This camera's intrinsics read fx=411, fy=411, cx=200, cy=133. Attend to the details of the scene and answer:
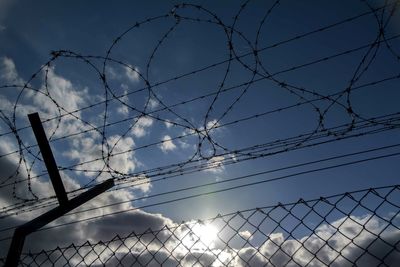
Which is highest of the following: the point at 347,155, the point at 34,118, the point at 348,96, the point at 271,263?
the point at 34,118

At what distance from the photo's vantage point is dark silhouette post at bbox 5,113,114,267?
147 inches

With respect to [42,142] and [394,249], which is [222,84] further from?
[394,249]

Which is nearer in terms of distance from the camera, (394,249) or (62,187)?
(394,249)

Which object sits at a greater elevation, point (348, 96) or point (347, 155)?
point (348, 96)

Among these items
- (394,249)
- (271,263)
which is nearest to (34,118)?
(271,263)

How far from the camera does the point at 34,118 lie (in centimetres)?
412

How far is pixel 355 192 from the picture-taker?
8.75 feet

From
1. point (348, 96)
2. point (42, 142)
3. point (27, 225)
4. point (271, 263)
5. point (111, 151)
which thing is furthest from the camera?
point (111, 151)

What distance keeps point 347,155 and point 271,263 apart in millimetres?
2927

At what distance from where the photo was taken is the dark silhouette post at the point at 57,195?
12.2ft

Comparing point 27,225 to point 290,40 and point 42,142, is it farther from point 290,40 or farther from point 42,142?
point 290,40

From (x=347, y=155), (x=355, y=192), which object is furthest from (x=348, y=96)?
(x=355, y=192)

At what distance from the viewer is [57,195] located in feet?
13.1

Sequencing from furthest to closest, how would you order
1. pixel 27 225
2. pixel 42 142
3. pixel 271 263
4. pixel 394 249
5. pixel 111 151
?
pixel 111 151
pixel 42 142
pixel 27 225
pixel 271 263
pixel 394 249
